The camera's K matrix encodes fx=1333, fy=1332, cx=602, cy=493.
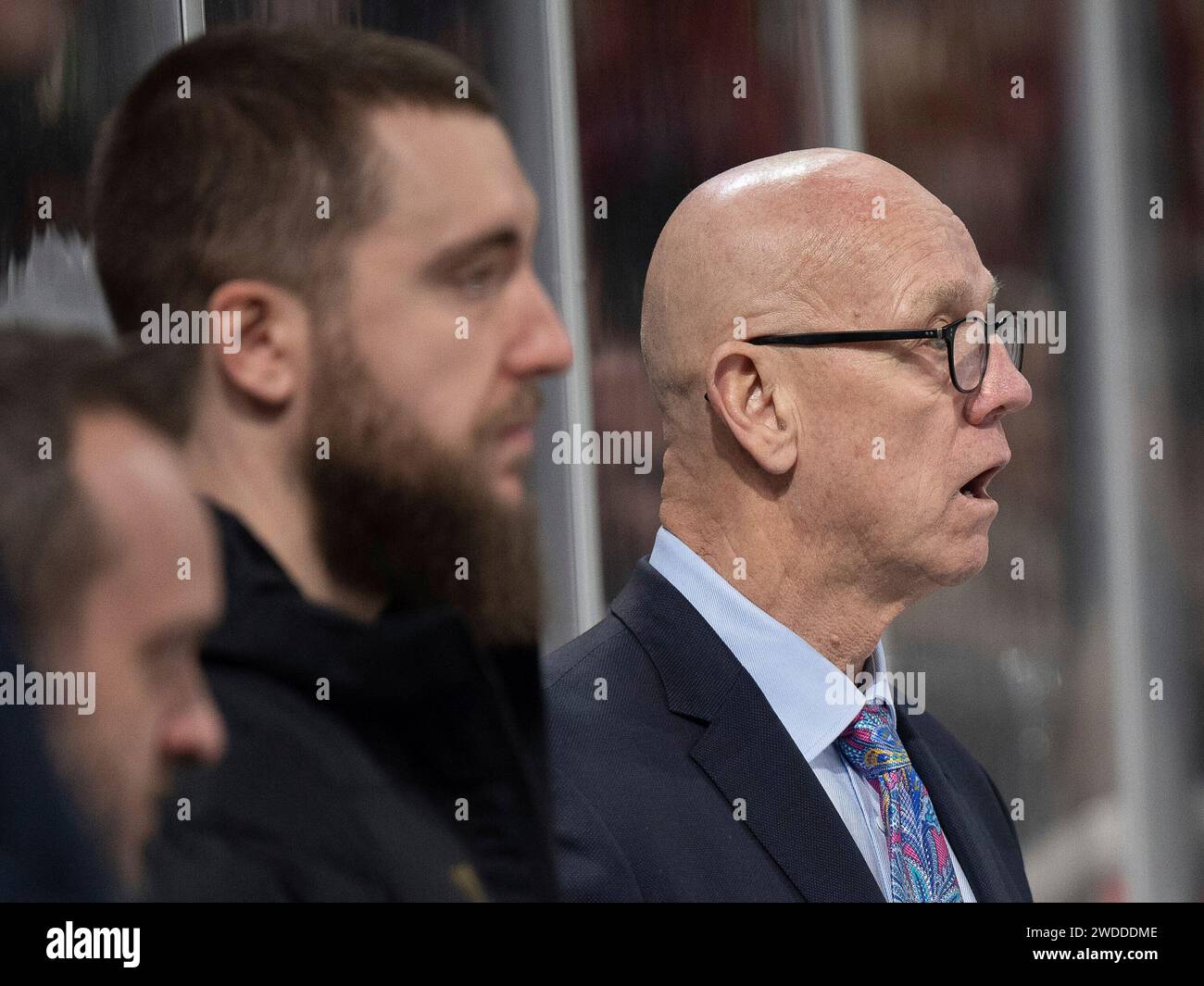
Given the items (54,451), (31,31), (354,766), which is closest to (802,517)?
(354,766)

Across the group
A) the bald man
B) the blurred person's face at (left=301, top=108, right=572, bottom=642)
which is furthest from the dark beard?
the bald man

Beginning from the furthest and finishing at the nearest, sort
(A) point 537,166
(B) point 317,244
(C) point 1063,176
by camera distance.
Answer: (C) point 1063,176 < (A) point 537,166 < (B) point 317,244

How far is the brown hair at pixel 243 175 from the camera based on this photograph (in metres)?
1.60

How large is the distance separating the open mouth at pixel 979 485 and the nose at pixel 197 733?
97 centimetres

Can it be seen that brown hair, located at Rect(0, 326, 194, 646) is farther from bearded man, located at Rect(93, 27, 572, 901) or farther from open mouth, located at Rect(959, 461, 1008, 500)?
open mouth, located at Rect(959, 461, 1008, 500)

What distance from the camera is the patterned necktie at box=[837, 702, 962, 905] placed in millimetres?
1623

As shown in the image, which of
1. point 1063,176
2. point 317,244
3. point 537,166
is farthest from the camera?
point 1063,176

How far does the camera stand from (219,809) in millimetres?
1613

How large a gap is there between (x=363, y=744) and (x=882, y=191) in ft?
Result: 3.10

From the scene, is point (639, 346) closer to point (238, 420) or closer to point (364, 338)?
point (364, 338)

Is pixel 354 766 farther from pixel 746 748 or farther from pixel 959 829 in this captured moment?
pixel 959 829

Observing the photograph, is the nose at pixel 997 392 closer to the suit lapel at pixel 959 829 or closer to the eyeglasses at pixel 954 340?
the eyeglasses at pixel 954 340

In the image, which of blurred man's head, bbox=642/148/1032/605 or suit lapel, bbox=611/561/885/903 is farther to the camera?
blurred man's head, bbox=642/148/1032/605
